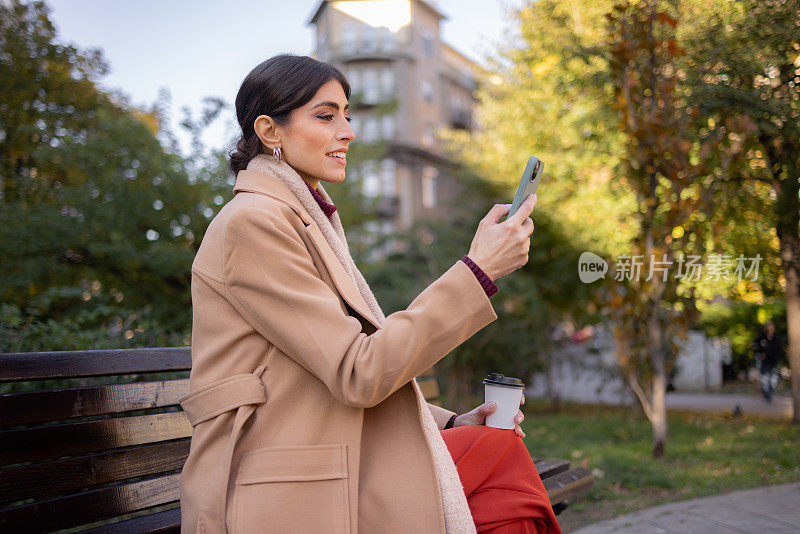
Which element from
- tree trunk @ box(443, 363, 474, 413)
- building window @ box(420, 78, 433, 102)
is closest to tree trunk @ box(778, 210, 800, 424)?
tree trunk @ box(443, 363, 474, 413)

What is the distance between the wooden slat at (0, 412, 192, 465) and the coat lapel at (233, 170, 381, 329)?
3.19 feet

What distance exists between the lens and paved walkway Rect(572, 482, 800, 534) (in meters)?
3.62

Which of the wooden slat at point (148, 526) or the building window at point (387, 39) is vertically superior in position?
the building window at point (387, 39)

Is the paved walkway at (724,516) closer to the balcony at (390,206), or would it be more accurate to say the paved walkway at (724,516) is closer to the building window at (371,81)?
the balcony at (390,206)

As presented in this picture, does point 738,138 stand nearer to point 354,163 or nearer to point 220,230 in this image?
point 220,230

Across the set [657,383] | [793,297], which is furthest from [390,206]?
[793,297]

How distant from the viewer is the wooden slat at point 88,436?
1.91m

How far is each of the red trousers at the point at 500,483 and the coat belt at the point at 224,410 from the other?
65 centimetres

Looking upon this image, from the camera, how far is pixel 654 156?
5.59 metres

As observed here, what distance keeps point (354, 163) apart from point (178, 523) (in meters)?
10.4

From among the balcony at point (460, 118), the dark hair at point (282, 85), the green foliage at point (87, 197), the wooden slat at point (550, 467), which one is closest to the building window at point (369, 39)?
the balcony at point (460, 118)

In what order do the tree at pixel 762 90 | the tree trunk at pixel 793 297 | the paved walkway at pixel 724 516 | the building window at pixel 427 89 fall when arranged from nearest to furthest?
the paved walkway at pixel 724 516 → the tree at pixel 762 90 → the tree trunk at pixel 793 297 → the building window at pixel 427 89

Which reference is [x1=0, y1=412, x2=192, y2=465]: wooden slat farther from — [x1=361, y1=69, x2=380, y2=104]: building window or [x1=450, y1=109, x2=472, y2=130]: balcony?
[x1=450, y1=109, x2=472, y2=130]: balcony

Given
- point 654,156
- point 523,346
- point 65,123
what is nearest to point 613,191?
point 654,156
